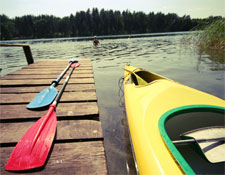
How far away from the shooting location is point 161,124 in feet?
5.32

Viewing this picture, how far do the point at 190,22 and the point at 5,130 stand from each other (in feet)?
357

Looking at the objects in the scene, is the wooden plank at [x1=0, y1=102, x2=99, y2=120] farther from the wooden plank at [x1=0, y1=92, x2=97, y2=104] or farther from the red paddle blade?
the red paddle blade

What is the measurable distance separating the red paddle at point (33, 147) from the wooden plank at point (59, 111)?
0.36 metres

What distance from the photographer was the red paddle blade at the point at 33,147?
1351 mm

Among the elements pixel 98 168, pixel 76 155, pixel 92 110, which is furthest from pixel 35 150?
pixel 92 110

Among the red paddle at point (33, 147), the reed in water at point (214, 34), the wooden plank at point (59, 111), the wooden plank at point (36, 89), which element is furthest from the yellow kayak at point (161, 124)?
the reed in water at point (214, 34)

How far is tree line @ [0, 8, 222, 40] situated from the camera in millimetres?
87250

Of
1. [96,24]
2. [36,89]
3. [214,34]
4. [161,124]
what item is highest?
[96,24]

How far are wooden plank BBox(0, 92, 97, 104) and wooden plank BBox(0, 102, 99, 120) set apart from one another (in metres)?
0.19

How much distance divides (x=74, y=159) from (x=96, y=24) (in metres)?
97.2

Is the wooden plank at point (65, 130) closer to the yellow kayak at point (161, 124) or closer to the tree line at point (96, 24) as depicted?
the yellow kayak at point (161, 124)

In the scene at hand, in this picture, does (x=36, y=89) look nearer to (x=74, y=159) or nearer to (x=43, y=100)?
(x=43, y=100)

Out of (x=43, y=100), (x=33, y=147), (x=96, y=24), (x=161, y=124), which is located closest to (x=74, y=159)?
(x=33, y=147)

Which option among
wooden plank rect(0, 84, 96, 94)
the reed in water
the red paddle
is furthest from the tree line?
the red paddle
